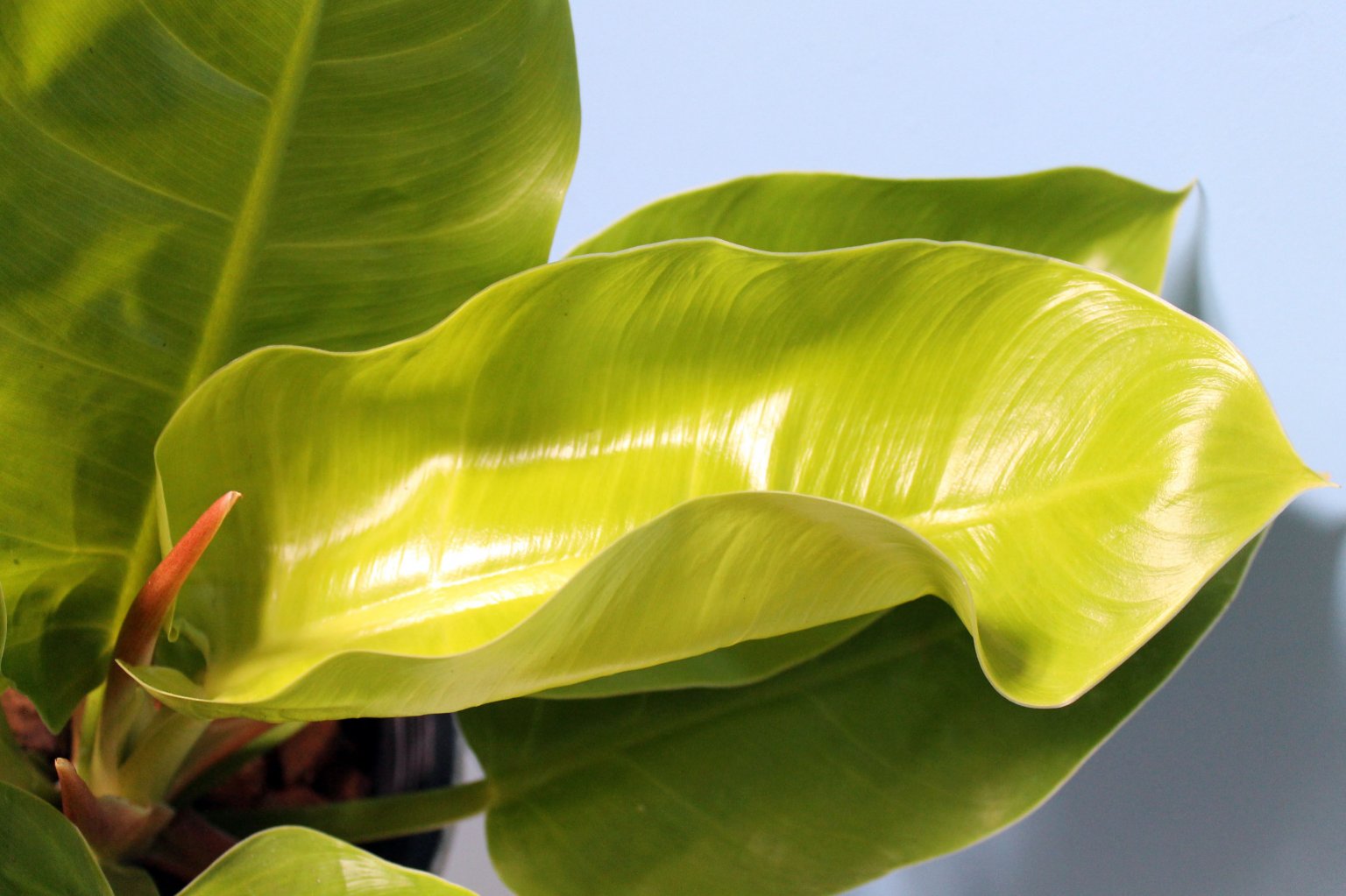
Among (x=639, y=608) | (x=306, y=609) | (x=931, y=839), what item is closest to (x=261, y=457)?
(x=306, y=609)

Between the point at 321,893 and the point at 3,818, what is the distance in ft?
0.35

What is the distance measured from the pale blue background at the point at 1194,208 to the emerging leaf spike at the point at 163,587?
0.35 metres

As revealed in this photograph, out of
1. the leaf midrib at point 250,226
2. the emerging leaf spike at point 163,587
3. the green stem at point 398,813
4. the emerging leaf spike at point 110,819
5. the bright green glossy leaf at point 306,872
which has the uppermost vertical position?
the leaf midrib at point 250,226

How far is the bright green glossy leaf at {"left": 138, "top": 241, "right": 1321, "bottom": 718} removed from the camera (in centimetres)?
A: 31

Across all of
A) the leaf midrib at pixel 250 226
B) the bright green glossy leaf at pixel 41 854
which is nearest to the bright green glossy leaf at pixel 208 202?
the leaf midrib at pixel 250 226

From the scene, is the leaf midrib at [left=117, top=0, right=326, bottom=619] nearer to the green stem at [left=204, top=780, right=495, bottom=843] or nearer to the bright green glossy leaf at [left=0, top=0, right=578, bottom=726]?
the bright green glossy leaf at [left=0, top=0, right=578, bottom=726]

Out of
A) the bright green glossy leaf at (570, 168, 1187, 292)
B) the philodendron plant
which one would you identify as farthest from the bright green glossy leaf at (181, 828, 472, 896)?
the bright green glossy leaf at (570, 168, 1187, 292)

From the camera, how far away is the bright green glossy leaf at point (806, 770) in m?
0.41

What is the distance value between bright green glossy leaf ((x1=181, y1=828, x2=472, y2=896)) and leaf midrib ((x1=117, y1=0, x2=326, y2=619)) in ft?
0.52

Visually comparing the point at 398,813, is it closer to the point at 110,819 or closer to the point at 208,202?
the point at 110,819

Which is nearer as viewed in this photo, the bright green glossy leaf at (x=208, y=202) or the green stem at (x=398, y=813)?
the bright green glossy leaf at (x=208, y=202)

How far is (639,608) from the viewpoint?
0.31m

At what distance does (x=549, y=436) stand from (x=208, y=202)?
0.15m

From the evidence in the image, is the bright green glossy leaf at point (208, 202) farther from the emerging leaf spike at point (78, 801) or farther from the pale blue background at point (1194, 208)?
the pale blue background at point (1194, 208)
